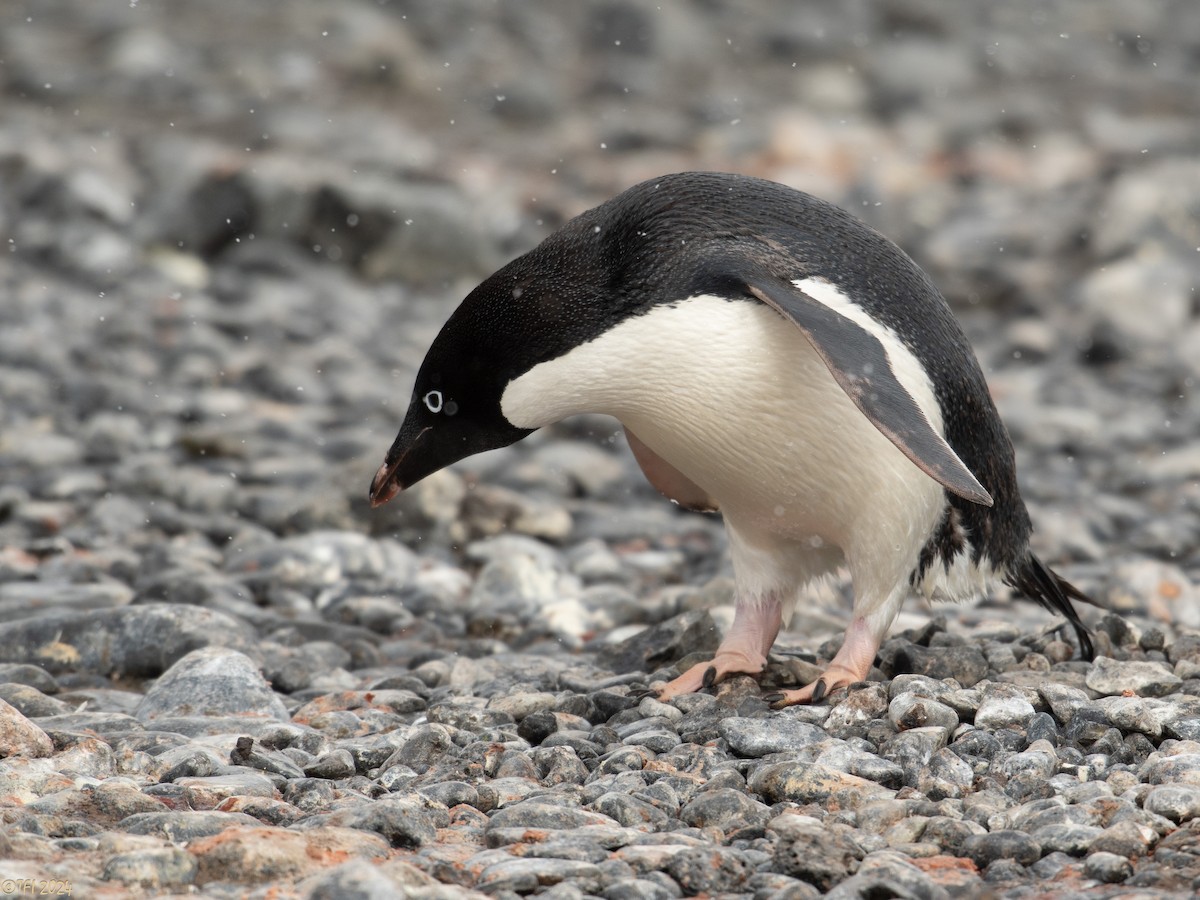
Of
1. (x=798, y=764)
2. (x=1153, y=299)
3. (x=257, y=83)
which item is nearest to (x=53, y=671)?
(x=798, y=764)

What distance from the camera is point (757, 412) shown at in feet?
12.1

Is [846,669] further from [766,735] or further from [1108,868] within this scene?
[1108,868]

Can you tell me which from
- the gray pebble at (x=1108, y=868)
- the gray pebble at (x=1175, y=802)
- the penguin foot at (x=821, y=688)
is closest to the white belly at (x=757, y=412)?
the penguin foot at (x=821, y=688)

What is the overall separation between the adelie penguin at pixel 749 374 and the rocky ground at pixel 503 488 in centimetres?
35

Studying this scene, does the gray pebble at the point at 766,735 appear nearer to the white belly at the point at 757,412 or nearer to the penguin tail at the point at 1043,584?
the white belly at the point at 757,412

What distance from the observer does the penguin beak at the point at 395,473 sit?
4.03m

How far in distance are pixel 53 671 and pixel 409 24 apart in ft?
36.7

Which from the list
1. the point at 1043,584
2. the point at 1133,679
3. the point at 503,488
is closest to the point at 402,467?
the point at 1043,584

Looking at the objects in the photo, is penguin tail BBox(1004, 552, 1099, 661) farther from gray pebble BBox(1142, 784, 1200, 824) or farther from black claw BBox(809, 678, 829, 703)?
gray pebble BBox(1142, 784, 1200, 824)

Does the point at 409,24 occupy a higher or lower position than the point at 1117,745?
higher

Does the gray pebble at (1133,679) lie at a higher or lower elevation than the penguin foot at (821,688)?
higher

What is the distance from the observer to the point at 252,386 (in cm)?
766

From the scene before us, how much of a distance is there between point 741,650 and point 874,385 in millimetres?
946

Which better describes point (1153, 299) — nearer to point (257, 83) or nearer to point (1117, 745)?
point (1117, 745)
